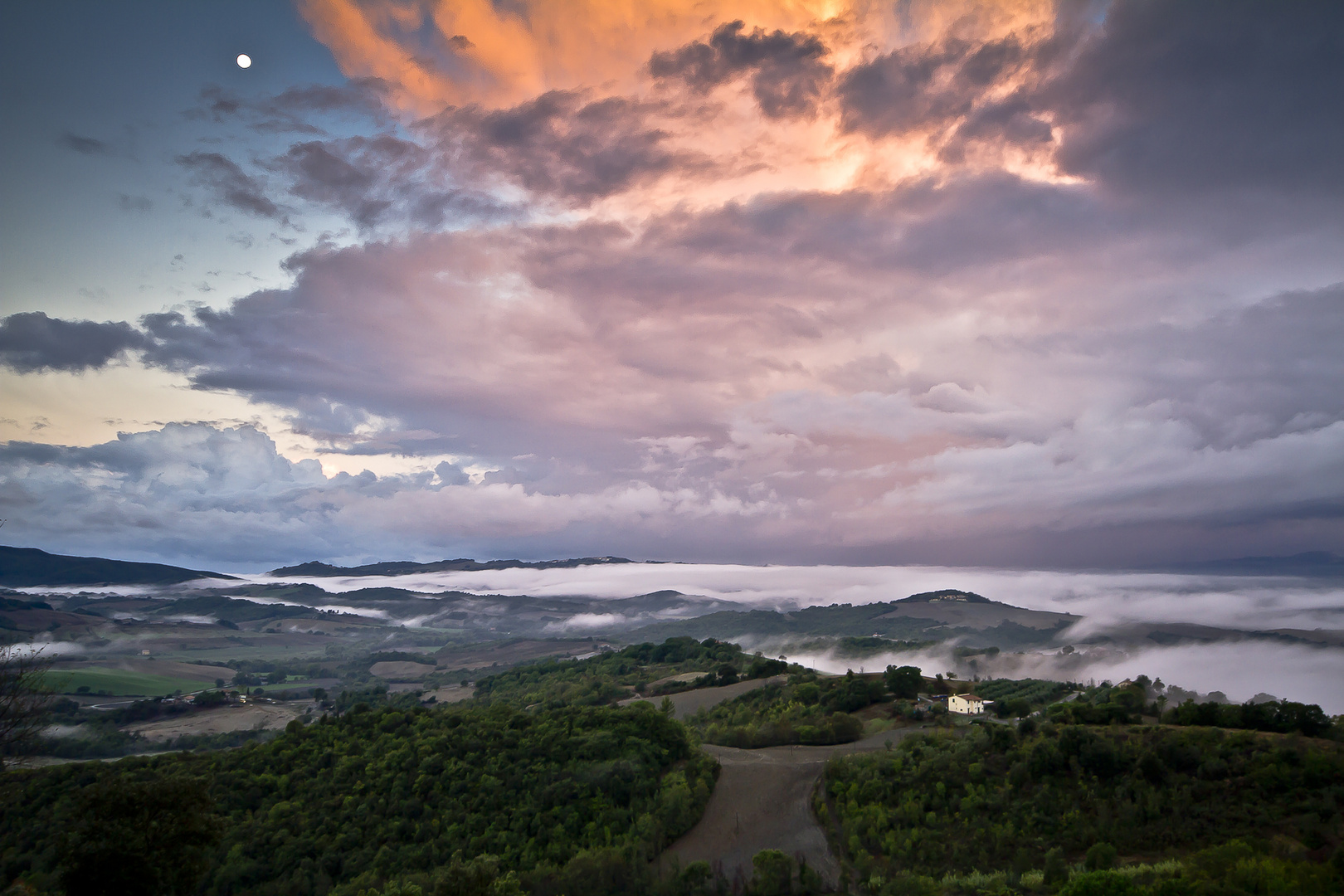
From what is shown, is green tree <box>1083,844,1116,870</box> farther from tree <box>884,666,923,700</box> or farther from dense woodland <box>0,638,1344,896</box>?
tree <box>884,666,923,700</box>

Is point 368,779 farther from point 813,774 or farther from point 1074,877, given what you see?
point 1074,877

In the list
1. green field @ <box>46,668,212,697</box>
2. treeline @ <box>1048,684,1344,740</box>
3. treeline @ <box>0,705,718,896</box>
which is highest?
treeline @ <box>1048,684,1344,740</box>

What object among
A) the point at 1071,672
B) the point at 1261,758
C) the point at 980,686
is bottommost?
the point at 1071,672

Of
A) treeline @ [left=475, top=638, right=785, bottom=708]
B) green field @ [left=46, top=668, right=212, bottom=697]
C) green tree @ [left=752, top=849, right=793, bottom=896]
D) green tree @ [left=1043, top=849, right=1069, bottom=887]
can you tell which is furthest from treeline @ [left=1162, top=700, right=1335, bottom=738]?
green field @ [left=46, top=668, right=212, bottom=697]

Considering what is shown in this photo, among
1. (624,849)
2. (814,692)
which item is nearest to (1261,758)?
(624,849)

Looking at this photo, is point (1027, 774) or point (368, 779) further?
point (368, 779)

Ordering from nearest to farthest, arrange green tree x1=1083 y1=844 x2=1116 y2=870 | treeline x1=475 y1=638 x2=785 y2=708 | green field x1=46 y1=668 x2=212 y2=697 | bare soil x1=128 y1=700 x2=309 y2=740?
green tree x1=1083 y1=844 x2=1116 y2=870, treeline x1=475 y1=638 x2=785 y2=708, bare soil x1=128 y1=700 x2=309 y2=740, green field x1=46 y1=668 x2=212 y2=697

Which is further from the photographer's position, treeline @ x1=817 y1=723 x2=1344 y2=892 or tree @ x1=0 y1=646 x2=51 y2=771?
tree @ x1=0 y1=646 x2=51 y2=771
